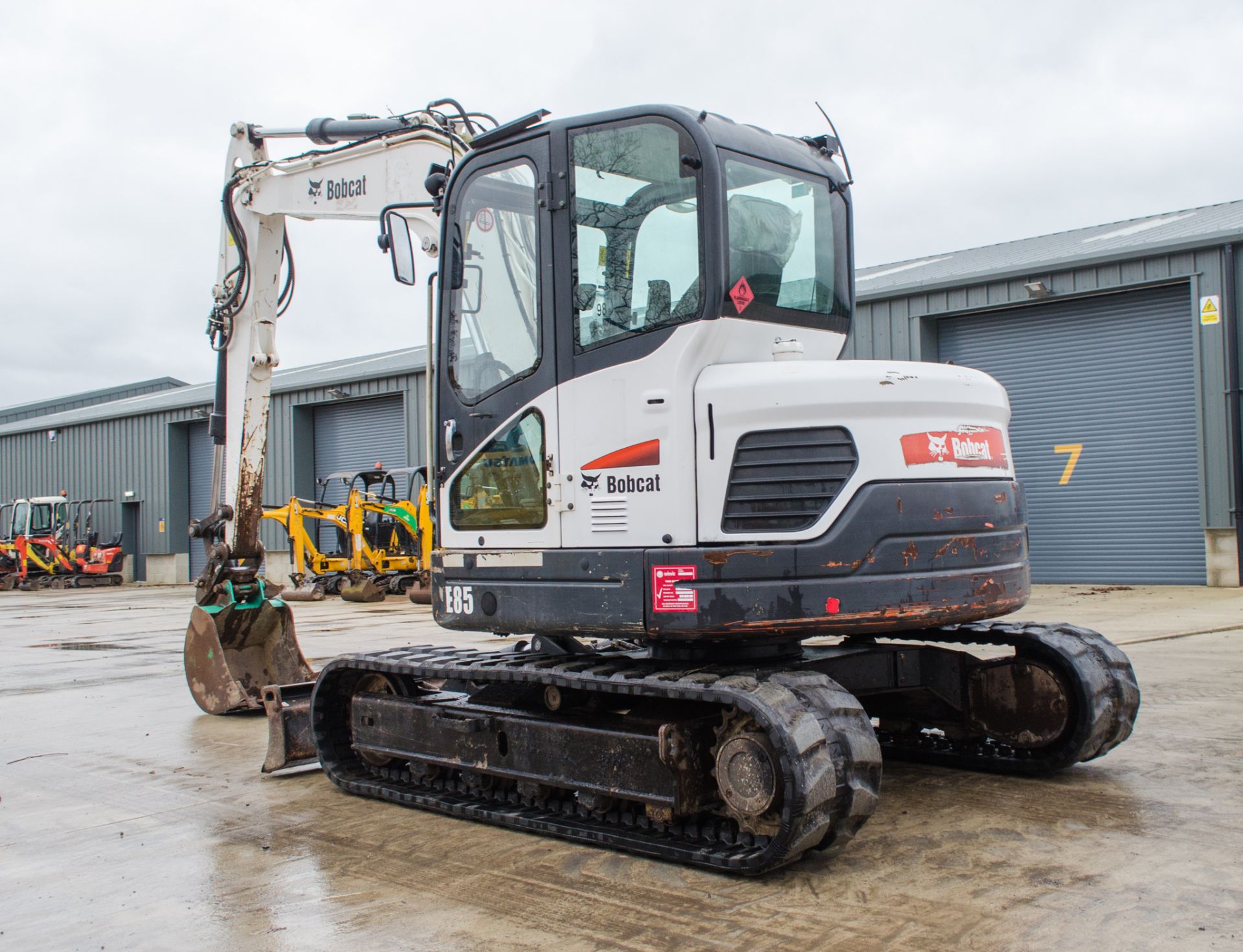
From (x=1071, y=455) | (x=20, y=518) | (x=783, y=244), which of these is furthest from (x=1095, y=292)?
(x=20, y=518)

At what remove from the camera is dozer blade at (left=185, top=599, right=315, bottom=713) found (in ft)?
26.8

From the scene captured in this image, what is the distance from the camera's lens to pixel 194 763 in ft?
21.8

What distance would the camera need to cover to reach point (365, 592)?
21625 millimetres

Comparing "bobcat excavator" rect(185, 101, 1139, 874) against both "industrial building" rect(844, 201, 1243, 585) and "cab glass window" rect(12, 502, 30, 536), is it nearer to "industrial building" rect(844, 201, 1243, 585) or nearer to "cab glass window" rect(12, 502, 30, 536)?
"industrial building" rect(844, 201, 1243, 585)

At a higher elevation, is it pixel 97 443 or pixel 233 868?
pixel 97 443

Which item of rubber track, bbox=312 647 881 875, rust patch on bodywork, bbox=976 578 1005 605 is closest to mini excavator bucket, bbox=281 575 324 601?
rubber track, bbox=312 647 881 875

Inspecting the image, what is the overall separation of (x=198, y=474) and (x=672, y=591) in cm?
3341

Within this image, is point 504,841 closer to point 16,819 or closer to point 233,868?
point 233,868

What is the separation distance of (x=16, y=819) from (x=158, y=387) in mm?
59160

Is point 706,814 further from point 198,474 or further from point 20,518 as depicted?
point 20,518

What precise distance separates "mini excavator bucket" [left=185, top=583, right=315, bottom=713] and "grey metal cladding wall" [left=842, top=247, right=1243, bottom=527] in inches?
422

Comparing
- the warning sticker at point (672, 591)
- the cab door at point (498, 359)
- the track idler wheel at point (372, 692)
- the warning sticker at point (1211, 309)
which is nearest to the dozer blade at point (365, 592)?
the warning sticker at point (1211, 309)

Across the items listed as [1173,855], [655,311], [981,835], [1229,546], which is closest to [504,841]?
[981,835]

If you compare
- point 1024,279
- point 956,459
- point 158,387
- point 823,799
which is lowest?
point 823,799
